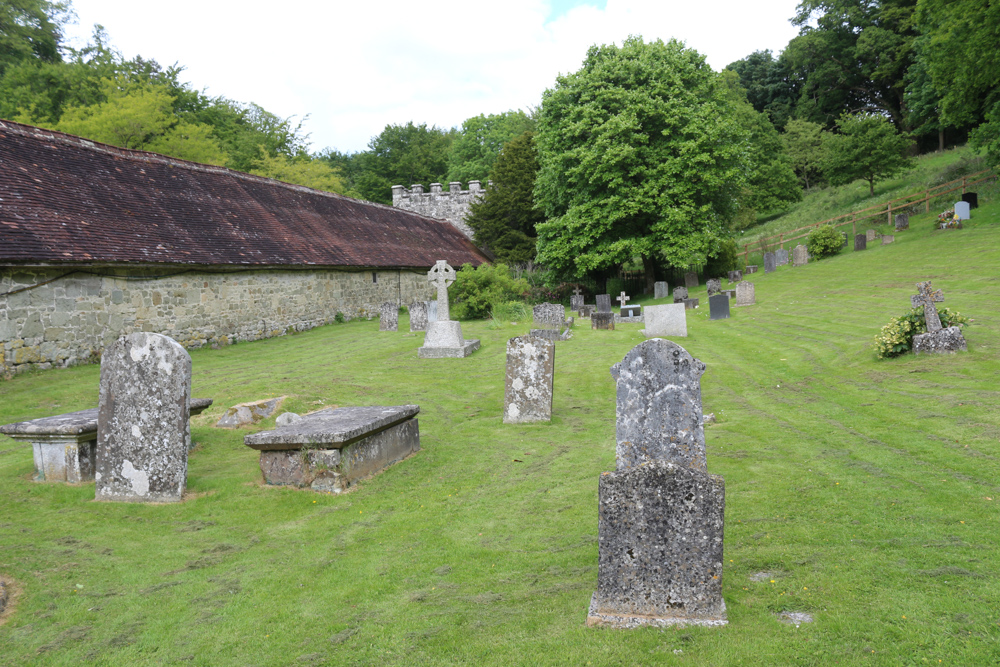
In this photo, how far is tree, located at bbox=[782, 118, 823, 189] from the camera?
4716 cm

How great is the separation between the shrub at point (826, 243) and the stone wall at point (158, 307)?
20793 mm

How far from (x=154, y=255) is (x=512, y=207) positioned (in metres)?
23.7

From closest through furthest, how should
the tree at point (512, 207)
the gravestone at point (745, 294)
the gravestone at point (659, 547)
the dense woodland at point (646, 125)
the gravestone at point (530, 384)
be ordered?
1. the gravestone at point (659, 547)
2. the gravestone at point (530, 384)
3. the gravestone at point (745, 294)
4. the dense woodland at point (646, 125)
5. the tree at point (512, 207)

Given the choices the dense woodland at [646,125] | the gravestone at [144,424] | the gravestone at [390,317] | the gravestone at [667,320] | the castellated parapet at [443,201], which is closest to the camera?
the gravestone at [144,424]

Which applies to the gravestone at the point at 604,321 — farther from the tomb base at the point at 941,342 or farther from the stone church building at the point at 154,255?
the stone church building at the point at 154,255

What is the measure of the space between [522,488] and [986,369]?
7.51 metres

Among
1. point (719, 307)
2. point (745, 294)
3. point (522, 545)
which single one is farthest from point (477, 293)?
point (522, 545)

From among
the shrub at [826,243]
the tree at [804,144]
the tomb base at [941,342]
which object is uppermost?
the tree at [804,144]

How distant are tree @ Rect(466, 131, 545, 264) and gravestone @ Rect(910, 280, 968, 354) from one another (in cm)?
2674

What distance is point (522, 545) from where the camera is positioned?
4.91m

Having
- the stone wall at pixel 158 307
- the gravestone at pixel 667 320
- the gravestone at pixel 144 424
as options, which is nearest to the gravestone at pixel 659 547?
the gravestone at pixel 144 424

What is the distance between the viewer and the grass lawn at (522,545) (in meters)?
3.48

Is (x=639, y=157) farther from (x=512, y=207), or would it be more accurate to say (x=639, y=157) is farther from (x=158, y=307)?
(x=158, y=307)

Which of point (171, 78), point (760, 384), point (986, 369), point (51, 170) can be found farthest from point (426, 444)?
point (171, 78)
